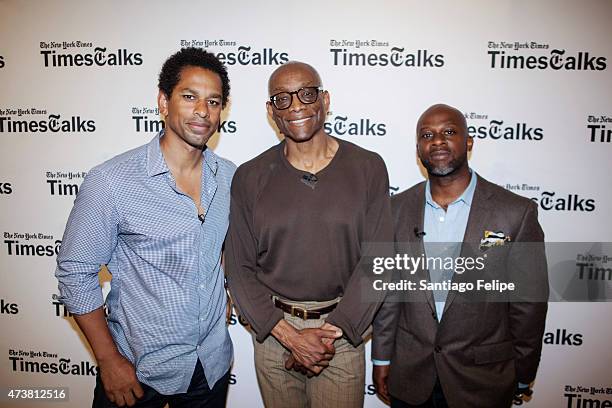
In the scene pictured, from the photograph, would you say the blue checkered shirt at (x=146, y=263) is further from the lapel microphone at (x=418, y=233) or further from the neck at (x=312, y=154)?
the lapel microphone at (x=418, y=233)

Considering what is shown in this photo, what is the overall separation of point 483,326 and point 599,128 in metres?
1.81

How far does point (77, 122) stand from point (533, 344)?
3.22 metres

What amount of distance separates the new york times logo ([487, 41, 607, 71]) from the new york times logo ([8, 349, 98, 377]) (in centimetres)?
383

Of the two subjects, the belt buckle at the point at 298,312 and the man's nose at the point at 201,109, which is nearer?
the man's nose at the point at 201,109

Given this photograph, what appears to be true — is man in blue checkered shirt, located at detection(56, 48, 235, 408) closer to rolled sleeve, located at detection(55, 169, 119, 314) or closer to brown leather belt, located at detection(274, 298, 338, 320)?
rolled sleeve, located at detection(55, 169, 119, 314)

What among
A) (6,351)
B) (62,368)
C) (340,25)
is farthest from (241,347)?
(340,25)

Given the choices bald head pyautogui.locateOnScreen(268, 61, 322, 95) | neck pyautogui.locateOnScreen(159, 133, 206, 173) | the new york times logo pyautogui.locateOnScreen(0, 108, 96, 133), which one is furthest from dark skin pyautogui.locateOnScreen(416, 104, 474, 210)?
the new york times logo pyautogui.locateOnScreen(0, 108, 96, 133)

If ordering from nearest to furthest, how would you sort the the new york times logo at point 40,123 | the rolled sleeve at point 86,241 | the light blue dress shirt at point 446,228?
the rolled sleeve at point 86,241
the light blue dress shirt at point 446,228
the the new york times logo at point 40,123

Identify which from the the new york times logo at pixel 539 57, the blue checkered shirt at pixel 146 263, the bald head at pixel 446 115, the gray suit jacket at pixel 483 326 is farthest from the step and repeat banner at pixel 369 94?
the blue checkered shirt at pixel 146 263

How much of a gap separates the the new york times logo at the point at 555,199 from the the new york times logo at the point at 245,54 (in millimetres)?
1848

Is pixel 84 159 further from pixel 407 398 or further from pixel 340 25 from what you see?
pixel 407 398

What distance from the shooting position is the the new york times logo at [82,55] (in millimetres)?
2734

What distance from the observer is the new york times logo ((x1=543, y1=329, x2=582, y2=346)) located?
2.75 metres

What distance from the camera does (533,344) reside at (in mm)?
1811
